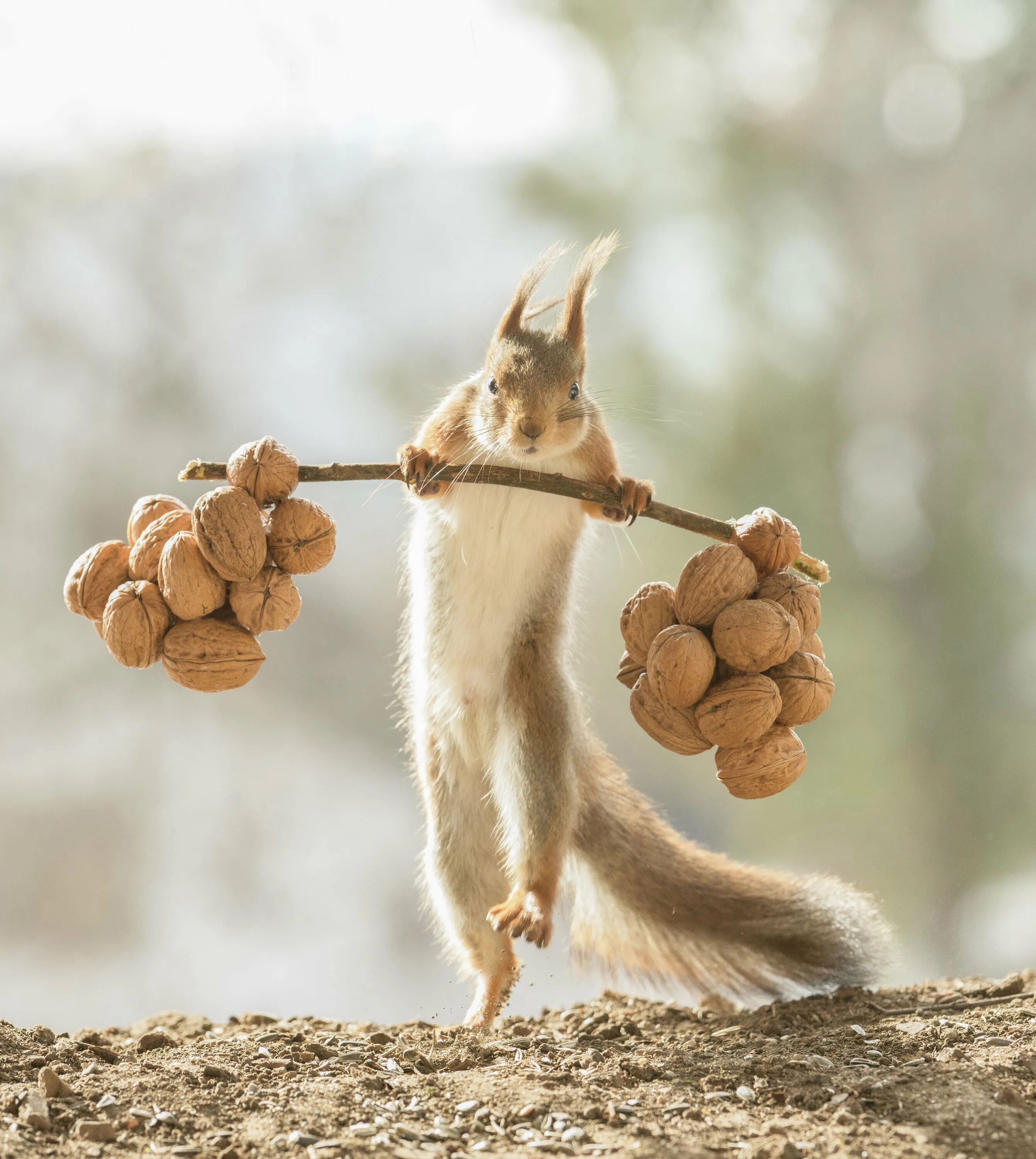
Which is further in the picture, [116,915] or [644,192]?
[644,192]

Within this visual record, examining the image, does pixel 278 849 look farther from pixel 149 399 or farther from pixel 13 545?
pixel 149 399

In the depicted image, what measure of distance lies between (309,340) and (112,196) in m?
0.60

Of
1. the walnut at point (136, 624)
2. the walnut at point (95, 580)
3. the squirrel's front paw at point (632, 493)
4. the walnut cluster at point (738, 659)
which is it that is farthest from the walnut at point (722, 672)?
the walnut at point (95, 580)

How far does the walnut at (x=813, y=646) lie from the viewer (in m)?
1.71

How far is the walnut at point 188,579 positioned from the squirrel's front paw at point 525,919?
69cm

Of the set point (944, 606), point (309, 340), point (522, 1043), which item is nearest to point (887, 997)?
point (522, 1043)

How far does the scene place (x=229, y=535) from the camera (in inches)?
61.9

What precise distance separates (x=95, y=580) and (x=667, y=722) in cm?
90

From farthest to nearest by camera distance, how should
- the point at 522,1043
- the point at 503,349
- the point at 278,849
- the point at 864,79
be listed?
1. the point at 864,79
2. the point at 278,849
3. the point at 503,349
4. the point at 522,1043

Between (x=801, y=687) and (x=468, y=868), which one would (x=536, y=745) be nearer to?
(x=468, y=868)

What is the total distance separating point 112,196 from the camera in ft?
9.19

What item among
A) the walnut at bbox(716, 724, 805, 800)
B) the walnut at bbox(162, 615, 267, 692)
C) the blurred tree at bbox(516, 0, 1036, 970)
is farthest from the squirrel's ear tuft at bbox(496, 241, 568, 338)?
the blurred tree at bbox(516, 0, 1036, 970)

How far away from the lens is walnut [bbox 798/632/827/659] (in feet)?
5.59

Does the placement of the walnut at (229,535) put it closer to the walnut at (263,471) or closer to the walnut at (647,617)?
the walnut at (263,471)
